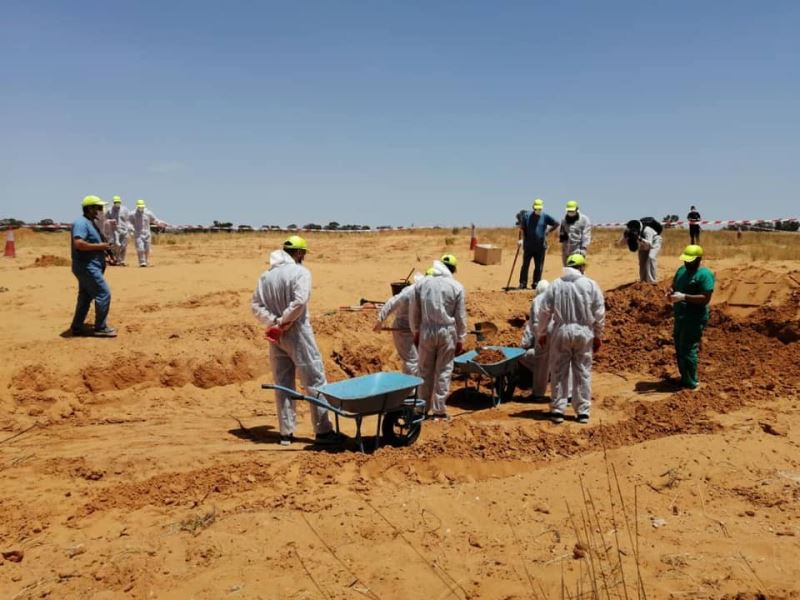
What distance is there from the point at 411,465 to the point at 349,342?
16.0 feet

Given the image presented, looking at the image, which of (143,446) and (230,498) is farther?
(143,446)

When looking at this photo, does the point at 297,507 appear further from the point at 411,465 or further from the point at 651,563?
the point at 651,563

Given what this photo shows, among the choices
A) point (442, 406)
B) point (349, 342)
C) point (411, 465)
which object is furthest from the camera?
point (349, 342)

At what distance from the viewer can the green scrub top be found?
28.1ft

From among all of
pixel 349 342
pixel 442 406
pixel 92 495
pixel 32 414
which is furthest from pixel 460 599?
pixel 349 342

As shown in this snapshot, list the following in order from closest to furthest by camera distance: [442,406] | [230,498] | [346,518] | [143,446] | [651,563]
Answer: [651,563] < [346,518] < [230,498] < [143,446] < [442,406]

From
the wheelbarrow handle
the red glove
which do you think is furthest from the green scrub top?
the red glove

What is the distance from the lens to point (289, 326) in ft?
22.4

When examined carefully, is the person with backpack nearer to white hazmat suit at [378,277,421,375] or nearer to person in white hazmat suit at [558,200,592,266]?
person in white hazmat suit at [558,200,592,266]

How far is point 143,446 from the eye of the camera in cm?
694

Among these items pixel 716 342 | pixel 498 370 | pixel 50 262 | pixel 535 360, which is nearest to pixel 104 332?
pixel 498 370

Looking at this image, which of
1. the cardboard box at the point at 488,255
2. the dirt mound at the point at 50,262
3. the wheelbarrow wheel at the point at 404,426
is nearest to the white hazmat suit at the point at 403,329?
the wheelbarrow wheel at the point at 404,426

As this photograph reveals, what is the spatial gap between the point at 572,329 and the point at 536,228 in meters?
6.30

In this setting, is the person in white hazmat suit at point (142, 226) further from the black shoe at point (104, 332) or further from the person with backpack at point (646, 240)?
the person with backpack at point (646, 240)
